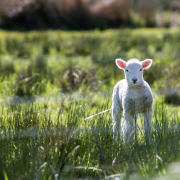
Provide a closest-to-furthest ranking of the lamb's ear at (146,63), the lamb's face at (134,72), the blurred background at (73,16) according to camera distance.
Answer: the lamb's face at (134,72) < the lamb's ear at (146,63) < the blurred background at (73,16)

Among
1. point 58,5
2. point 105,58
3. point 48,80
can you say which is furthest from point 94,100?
point 58,5

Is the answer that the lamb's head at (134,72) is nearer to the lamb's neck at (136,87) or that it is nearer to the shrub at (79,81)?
the lamb's neck at (136,87)

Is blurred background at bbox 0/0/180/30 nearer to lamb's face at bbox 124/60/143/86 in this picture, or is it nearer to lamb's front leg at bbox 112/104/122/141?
lamb's front leg at bbox 112/104/122/141

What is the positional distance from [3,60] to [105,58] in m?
2.28

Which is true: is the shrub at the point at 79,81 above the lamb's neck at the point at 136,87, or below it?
above

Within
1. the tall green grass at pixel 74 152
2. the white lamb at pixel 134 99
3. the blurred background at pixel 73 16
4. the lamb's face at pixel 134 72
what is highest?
the blurred background at pixel 73 16

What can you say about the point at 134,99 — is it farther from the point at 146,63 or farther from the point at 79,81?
the point at 79,81

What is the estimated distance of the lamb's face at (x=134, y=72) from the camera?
251 centimetres

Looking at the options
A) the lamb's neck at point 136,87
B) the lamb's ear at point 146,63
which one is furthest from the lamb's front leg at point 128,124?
the lamb's ear at point 146,63

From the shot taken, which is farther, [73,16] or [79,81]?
[73,16]

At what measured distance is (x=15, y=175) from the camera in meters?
1.97

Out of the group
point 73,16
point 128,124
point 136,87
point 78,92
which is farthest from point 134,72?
point 73,16


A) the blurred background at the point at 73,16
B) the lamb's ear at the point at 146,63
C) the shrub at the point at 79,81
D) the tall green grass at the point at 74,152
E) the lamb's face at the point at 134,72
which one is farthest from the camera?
the blurred background at the point at 73,16

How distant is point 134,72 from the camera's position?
2555mm
